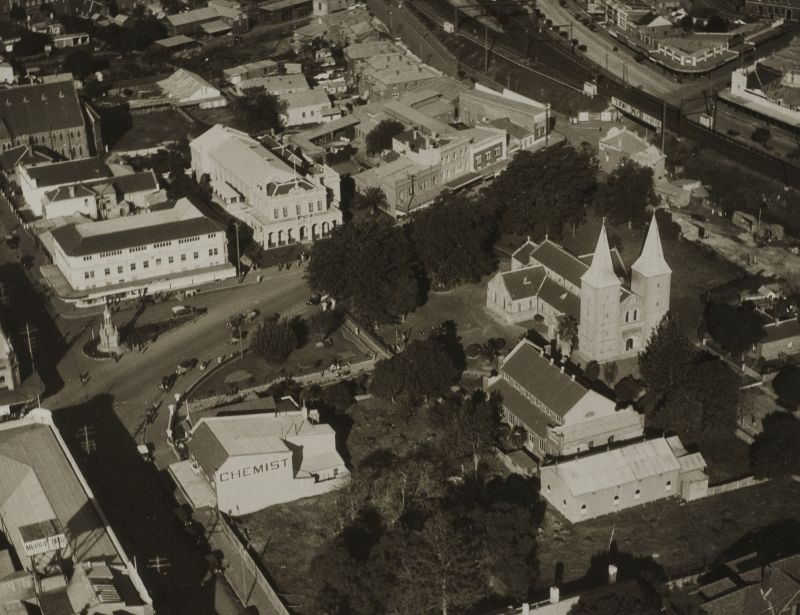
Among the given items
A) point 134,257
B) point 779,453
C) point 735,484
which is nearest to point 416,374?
point 735,484

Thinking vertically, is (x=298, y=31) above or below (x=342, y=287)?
below

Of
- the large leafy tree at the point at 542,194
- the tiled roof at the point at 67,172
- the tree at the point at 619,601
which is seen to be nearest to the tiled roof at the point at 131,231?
the tiled roof at the point at 67,172

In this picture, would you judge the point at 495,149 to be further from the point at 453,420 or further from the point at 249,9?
the point at 249,9

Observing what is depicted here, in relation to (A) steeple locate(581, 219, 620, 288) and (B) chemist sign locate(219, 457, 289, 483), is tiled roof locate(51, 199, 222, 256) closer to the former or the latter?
(B) chemist sign locate(219, 457, 289, 483)

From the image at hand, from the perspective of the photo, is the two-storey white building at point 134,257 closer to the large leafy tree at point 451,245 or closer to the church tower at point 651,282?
the large leafy tree at point 451,245

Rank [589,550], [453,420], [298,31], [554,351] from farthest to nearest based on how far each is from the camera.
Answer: [298,31]
[554,351]
[453,420]
[589,550]

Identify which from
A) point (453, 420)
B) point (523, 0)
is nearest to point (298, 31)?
point (523, 0)

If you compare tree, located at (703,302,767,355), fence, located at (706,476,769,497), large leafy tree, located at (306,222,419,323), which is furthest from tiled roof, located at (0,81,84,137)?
fence, located at (706,476,769,497)
